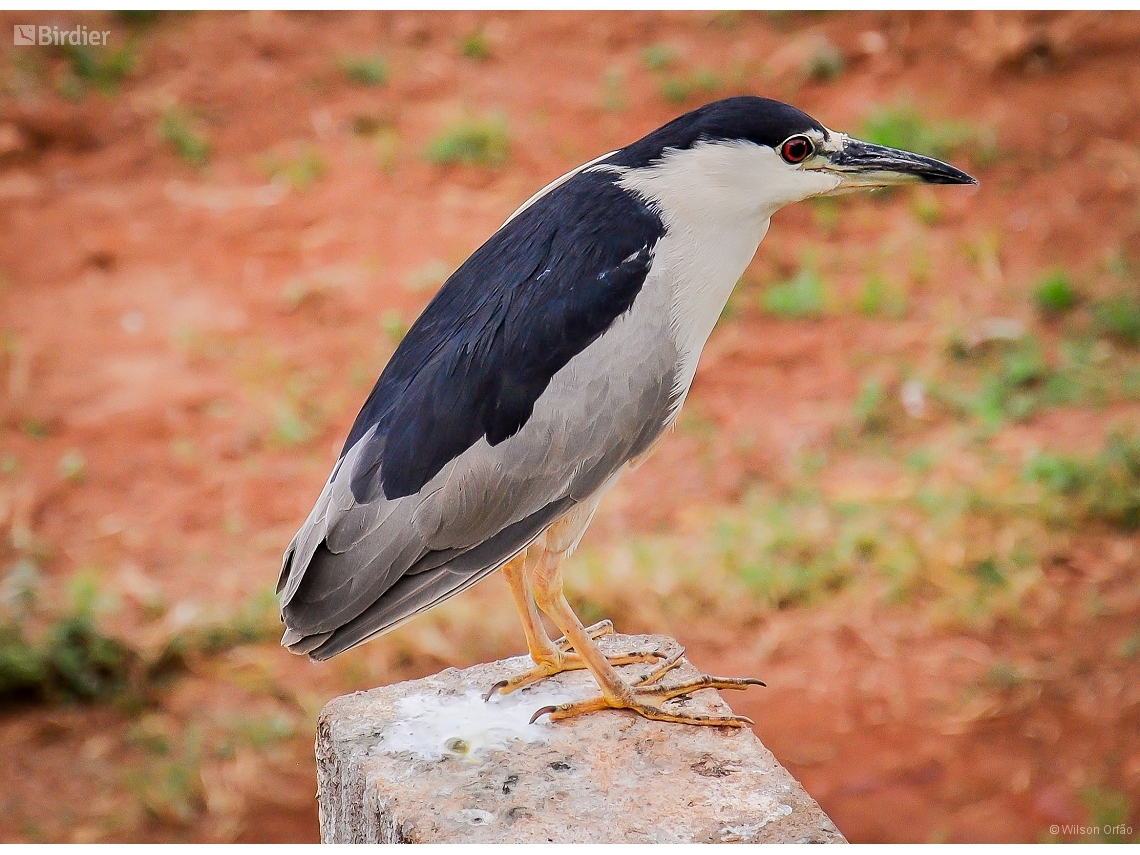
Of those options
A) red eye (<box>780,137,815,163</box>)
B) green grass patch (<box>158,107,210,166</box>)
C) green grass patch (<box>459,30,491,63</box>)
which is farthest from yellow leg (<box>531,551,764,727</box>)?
green grass patch (<box>459,30,491,63</box>)

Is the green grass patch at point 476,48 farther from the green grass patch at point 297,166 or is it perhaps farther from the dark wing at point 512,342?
the dark wing at point 512,342

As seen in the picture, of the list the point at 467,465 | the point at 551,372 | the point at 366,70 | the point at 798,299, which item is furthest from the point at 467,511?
the point at 366,70

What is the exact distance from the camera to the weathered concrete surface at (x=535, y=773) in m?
2.52

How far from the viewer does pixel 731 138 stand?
2.63 metres

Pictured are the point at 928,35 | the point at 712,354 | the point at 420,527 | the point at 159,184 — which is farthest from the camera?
the point at 928,35

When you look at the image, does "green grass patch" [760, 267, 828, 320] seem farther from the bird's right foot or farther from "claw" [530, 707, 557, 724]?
"claw" [530, 707, 557, 724]

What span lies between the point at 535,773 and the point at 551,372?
847 mm

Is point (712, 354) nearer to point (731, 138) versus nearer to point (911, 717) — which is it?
point (911, 717)

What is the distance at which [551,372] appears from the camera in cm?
260

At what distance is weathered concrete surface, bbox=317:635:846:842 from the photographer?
2.52 metres

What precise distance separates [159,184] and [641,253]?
16.0 feet

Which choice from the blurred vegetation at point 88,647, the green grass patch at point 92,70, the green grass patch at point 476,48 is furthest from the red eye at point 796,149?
the green grass patch at point 92,70

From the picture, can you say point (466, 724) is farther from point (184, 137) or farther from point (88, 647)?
point (184, 137)
